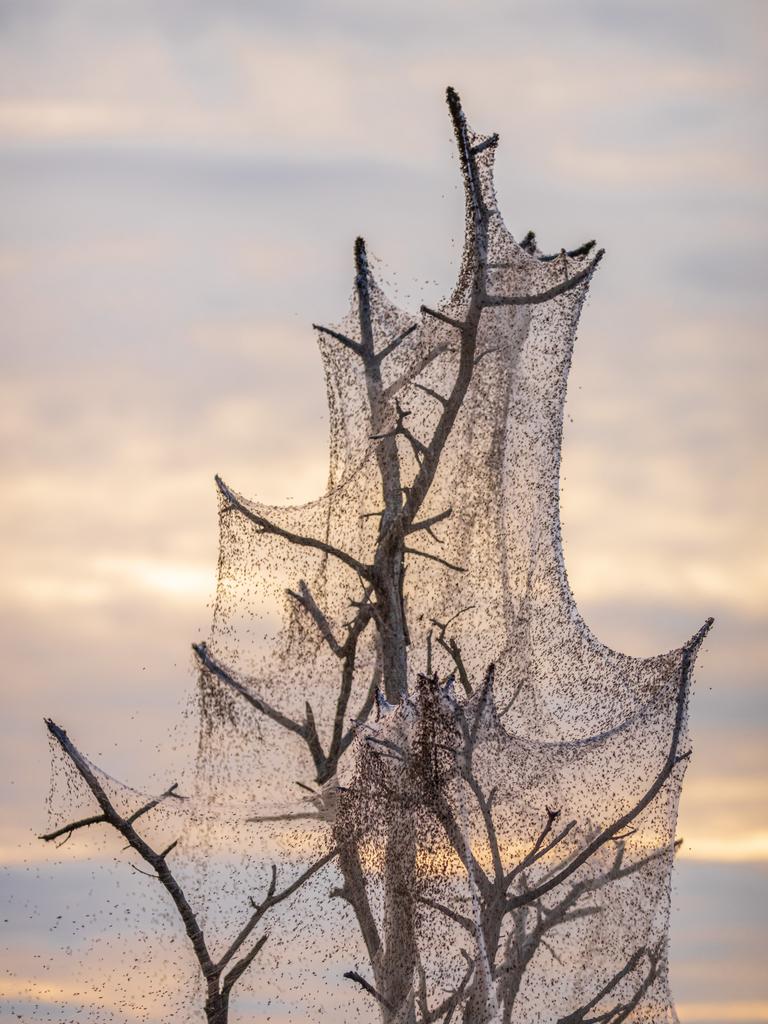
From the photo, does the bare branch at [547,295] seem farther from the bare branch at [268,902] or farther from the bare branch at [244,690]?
the bare branch at [268,902]

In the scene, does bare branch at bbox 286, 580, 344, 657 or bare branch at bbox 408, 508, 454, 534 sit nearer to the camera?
bare branch at bbox 408, 508, 454, 534

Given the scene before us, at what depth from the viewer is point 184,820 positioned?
18.4 metres

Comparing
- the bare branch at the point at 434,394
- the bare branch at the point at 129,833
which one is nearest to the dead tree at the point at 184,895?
the bare branch at the point at 129,833

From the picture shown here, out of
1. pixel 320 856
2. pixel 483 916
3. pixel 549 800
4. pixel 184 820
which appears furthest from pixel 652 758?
pixel 184 820

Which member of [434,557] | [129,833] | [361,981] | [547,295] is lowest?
[361,981]

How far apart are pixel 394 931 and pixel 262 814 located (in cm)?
172

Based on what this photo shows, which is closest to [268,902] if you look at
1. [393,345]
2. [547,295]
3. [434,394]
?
[434,394]

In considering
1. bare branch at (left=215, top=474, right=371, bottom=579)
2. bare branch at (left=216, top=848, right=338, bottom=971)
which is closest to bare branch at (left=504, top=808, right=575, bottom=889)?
bare branch at (left=216, top=848, right=338, bottom=971)

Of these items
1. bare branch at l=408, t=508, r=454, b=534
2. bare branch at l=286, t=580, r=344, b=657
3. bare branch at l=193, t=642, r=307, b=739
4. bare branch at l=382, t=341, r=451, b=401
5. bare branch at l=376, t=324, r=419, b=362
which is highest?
bare branch at l=376, t=324, r=419, b=362

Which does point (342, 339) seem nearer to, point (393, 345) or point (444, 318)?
point (393, 345)

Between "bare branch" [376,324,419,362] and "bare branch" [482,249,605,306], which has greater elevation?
"bare branch" [376,324,419,362]

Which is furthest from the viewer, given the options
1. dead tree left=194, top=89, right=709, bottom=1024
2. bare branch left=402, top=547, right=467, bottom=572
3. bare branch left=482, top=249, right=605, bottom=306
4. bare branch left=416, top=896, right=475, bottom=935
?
bare branch left=402, top=547, right=467, bottom=572

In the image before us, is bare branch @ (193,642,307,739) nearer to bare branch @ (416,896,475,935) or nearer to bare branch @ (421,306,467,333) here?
bare branch @ (416,896,475,935)

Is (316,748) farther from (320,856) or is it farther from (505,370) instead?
(505,370)
